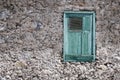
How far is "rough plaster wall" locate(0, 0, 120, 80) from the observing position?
7.00m

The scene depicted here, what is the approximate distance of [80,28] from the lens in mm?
7148

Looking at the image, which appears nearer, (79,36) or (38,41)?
(38,41)

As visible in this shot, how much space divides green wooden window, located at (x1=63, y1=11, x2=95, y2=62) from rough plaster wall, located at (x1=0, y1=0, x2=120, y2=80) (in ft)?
0.40

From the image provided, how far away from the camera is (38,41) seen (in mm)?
7004

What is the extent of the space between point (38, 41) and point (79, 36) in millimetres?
773

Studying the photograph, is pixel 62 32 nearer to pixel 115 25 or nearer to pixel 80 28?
pixel 80 28

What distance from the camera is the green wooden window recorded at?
708 cm

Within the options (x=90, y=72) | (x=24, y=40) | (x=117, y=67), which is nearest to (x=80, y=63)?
(x=90, y=72)

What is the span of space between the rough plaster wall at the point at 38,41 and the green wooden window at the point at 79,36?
0.12m

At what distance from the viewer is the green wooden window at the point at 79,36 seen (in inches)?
279

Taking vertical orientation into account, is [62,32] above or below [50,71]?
above

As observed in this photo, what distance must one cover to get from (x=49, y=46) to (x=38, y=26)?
0.42 meters

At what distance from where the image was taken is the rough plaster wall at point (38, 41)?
6996 millimetres

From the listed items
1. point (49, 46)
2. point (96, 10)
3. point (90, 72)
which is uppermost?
point (96, 10)
